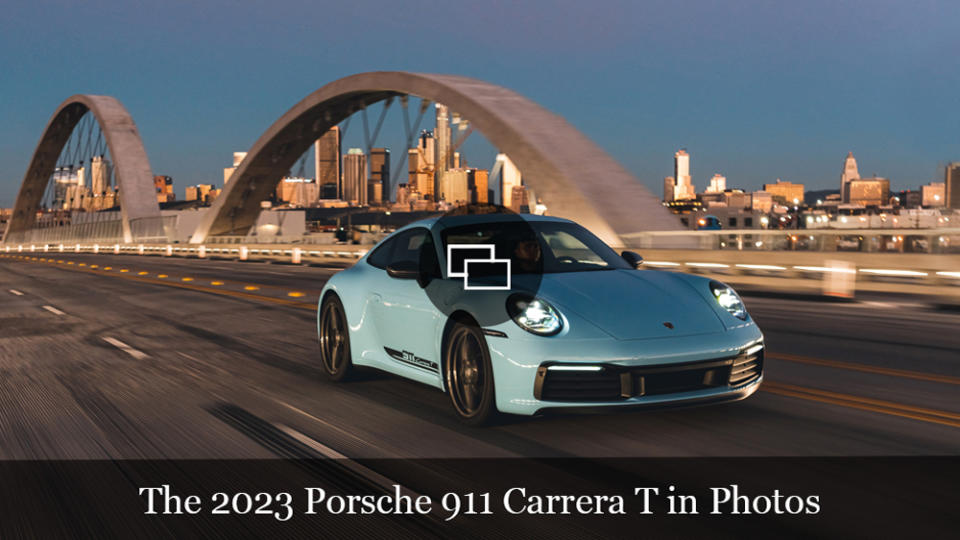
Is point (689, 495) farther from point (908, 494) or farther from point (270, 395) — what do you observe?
point (270, 395)

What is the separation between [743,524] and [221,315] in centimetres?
1226

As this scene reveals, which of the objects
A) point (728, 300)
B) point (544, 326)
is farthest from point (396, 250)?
point (728, 300)

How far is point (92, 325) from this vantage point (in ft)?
47.3

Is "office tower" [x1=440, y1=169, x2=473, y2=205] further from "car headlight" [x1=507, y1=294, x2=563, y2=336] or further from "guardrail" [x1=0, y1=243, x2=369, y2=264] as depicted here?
"car headlight" [x1=507, y1=294, x2=563, y2=336]

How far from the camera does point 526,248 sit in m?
7.08

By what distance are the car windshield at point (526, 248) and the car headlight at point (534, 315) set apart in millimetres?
663

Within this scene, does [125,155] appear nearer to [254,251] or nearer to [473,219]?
[254,251]

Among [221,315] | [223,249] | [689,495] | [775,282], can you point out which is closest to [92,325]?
[221,315]

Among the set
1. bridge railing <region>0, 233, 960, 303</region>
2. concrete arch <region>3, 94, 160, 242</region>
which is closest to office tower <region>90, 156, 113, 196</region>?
concrete arch <region>3, 94, 160, 242</region>

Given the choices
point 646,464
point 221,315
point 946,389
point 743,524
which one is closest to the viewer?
point 743,524

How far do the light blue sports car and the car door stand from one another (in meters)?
0.01

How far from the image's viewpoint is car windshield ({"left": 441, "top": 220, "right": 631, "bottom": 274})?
6895 mm

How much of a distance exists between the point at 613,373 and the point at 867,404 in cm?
228

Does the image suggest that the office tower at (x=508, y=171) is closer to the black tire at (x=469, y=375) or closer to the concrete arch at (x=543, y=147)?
the concrete arch at (x=543, y=147)
